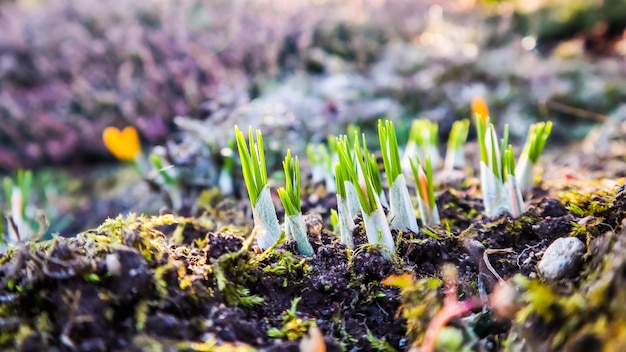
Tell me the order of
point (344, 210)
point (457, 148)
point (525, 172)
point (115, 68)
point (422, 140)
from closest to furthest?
point (344, 210) < point (525, 172) < point (422, 140) < point (457, 148) < point (115, 68)

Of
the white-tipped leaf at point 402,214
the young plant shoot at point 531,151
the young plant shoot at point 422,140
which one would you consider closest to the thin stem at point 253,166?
the white-tipped leaf at point 402,214

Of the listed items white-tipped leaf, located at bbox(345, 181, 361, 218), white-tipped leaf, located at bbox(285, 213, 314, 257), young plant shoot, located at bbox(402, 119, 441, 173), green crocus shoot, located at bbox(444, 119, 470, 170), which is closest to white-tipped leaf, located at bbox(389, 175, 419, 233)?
white-tipped leaf, located at bbox(345, 181, 361, 218)

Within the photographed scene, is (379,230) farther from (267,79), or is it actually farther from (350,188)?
(267,79)

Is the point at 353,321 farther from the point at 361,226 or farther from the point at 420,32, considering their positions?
the point at 420,32

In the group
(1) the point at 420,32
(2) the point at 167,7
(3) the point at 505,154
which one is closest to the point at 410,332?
(3) the point at 505,154

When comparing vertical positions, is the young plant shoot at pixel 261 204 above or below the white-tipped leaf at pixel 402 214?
above

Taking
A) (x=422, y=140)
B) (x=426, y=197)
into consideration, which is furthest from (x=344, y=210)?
(x=422, y=140)

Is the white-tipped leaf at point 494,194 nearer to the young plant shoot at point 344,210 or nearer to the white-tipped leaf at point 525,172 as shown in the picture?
the white-tipped leaf at point 525,172
